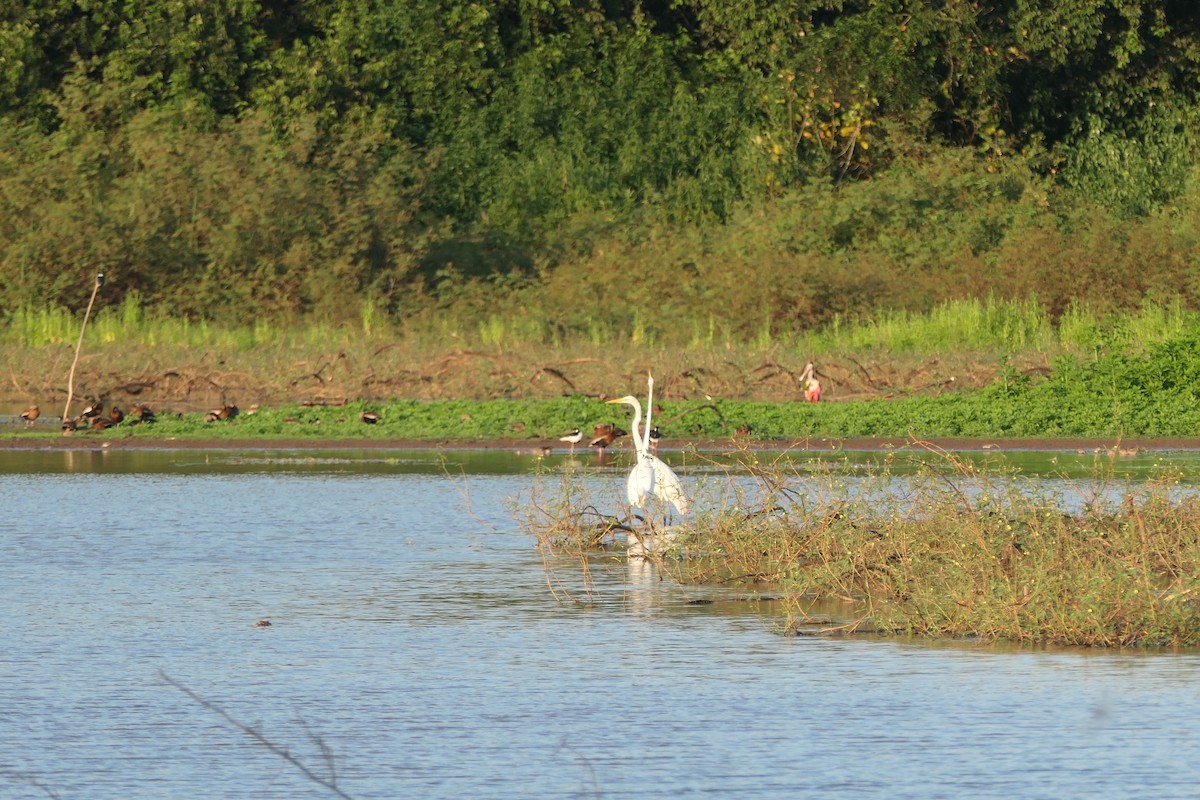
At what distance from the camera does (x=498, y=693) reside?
28.8 ft

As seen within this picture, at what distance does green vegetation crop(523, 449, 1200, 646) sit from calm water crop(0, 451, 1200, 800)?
9.3 inches

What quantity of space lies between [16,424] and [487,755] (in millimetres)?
18363

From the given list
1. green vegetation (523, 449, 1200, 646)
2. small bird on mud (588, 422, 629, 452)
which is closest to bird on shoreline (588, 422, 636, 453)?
small bird on mud (588, 422, 629, 452)

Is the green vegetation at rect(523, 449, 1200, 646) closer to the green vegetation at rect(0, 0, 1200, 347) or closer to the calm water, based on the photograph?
the calm water

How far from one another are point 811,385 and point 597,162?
55.3ft

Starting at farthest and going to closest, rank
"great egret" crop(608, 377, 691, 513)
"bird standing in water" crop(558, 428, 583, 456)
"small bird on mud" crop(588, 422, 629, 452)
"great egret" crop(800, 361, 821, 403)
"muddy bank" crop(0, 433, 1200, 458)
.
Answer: "great egret" crop(800, 361, 821, 403) → "muddy bank" crop(0, 433, 1200, 458) → "small bird on mud" crop(588, 422, 629, 452) → "bird standing in water" crop(558, 428, 583, 456) → "great egret" crop(608, 377, 691, 513)

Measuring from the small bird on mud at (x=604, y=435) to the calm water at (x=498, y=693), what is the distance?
6.72 m

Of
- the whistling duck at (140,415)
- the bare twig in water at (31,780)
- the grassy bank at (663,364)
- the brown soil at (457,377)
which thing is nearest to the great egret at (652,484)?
the bare twig in water at (31,780)

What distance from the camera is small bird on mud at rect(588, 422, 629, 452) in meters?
20.5

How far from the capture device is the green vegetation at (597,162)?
33344 mm

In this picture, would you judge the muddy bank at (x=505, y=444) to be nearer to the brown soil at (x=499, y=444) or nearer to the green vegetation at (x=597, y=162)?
the brown soil at (x=499, y=444)

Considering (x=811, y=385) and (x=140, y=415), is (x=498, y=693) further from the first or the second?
(x=140, y=415)

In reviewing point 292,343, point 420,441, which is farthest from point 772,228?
point 420,441

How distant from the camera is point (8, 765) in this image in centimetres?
745
